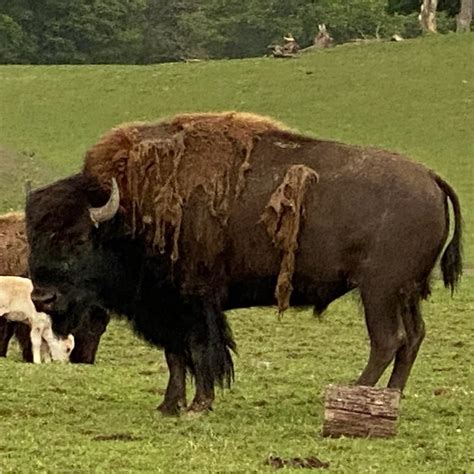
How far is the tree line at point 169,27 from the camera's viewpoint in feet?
202

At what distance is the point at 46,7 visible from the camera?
207 feet

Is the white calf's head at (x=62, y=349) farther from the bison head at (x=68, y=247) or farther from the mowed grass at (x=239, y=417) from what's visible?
the bison head at (x=68, y=247)

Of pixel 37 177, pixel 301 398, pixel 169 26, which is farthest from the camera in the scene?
pixel 169 26

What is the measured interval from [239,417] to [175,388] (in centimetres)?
49

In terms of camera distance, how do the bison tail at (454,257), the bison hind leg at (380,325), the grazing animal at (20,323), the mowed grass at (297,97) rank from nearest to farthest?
the bison hind leg at (380,325) → the bison tail at (454,257) → the grazing animal at (20,323) → the mowed grass at (297,97)

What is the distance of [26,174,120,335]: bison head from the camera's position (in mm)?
8844

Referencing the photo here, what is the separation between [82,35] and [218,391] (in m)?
53.9

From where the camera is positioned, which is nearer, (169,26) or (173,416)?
(173,416)

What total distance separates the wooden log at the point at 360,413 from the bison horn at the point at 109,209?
1.83m

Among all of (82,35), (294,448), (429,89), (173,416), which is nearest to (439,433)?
(294,448)

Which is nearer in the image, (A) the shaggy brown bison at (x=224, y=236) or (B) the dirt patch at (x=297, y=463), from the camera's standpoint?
(B) the dirt patch at (x=297, y=463)

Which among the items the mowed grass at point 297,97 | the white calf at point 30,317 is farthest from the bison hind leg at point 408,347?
the mowed grass at point 297,97

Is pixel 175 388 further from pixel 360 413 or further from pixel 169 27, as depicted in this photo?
pixel 169 27

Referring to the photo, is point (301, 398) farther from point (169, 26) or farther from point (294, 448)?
point (169, 26)
